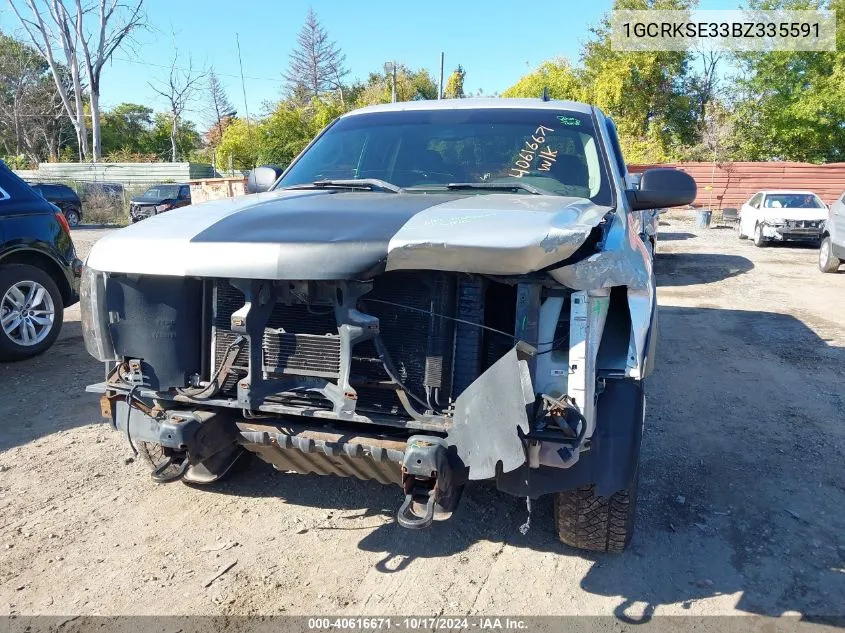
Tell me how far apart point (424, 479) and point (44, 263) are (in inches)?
196

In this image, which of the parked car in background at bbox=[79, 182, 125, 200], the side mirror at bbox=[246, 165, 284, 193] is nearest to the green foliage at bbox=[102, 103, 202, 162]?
the parked car in background at bbox=[79, 182, 125, 200]

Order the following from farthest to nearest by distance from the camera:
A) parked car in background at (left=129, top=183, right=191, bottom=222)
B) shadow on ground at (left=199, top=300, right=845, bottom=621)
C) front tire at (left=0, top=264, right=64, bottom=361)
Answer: parked car in background at (left=129, top=183, right=191, bottom=222)
front tire at (left=0, top=264, right=64, bottom=361)
shadow on ground at (left=199, top=300, right=845, bottom=621)

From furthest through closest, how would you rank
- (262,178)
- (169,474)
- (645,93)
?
(645,93) < (262,178) < (169,474)

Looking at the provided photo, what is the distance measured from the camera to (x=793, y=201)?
1641 cm

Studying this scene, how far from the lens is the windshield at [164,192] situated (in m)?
22.1

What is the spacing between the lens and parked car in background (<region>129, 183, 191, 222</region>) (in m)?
21.2

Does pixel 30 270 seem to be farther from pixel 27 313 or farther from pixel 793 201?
pixel 793 201

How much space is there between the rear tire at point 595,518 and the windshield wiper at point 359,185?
67.1 inches

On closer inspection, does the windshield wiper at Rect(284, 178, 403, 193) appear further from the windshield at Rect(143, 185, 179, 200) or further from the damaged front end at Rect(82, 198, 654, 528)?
the windshield at Rect(143, 185, 179, 200)

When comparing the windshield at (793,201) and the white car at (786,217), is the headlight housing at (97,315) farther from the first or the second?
the windshield at (793,201)

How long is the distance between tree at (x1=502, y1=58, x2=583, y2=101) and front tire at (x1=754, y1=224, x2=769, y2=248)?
21977 mm

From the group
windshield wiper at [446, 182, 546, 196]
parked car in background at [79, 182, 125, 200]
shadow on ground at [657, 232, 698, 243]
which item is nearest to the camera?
windshield wiper at [446, 182, 546, 196]

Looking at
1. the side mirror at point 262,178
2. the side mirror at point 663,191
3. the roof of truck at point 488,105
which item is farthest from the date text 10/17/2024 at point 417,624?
the roof of truck at point 488,105

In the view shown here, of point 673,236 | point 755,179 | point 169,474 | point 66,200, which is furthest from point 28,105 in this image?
point 169,474
